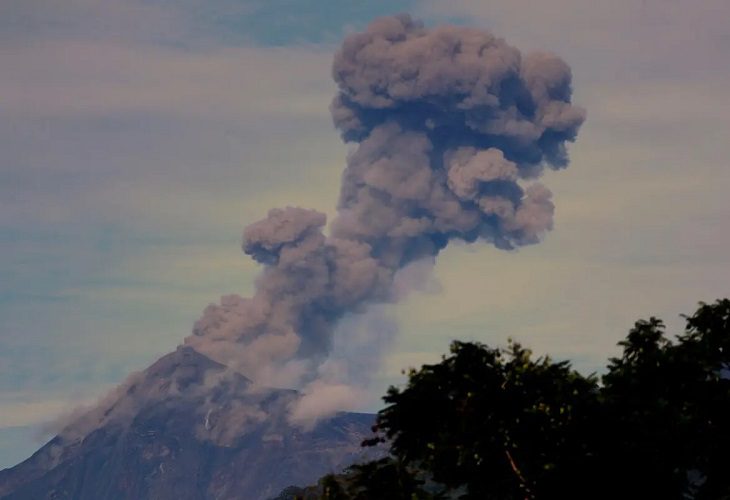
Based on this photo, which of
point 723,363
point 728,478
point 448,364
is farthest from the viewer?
point 723,363

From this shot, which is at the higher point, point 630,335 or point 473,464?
point 630,335

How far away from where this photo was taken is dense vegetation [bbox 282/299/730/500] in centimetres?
6956

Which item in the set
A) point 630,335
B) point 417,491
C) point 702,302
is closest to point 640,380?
point 630,335

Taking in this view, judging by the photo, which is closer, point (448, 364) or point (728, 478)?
point (448, 364)

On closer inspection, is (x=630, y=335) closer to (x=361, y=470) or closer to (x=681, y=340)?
(x=681, y=340)

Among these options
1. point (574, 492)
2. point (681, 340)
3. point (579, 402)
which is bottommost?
point (574, 492)

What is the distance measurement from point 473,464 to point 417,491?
400 cm

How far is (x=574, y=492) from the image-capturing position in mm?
69312

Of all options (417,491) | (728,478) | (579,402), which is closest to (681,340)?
(728,478)

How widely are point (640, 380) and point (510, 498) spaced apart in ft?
43.4

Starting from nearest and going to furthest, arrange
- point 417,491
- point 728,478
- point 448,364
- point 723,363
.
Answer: point 417,491 → point 448,364 → point 728,478 → point 723,363

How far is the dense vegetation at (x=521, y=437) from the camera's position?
6956cm

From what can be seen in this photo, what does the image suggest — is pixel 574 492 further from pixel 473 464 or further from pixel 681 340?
pixel 681 340

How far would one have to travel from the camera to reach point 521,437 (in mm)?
71062
